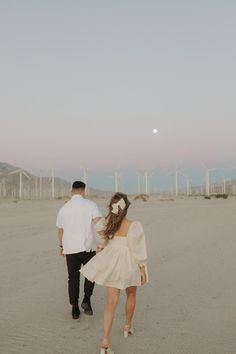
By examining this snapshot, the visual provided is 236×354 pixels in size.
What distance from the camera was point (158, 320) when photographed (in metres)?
8.30

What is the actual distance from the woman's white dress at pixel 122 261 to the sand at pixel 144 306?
2.96 feet

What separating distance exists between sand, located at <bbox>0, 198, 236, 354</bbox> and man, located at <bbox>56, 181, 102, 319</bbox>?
0.56 meters

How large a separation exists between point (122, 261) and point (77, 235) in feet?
5.15

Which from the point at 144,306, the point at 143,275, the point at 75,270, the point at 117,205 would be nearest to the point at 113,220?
the point at 117,205

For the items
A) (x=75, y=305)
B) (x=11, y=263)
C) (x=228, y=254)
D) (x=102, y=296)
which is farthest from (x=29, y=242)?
(x=75, y=305)

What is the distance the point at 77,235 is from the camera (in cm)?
827

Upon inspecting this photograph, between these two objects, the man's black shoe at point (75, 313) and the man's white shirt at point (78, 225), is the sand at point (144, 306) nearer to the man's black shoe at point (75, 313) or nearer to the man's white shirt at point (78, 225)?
the man's black shoe at point (75, 313)

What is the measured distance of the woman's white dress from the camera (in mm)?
6832

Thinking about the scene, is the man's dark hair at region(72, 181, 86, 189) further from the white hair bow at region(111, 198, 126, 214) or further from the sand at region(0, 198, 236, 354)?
the sand at region(0, 198, 236, 354)

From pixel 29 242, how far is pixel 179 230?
8.36m

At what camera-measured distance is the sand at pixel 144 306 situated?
23.0 ft

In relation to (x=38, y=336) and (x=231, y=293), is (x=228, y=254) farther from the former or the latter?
(x=38, y=336)

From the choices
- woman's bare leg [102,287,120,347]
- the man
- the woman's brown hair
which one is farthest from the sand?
the woman's brown hair

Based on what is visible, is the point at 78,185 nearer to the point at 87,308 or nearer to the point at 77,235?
the point at 77,235
